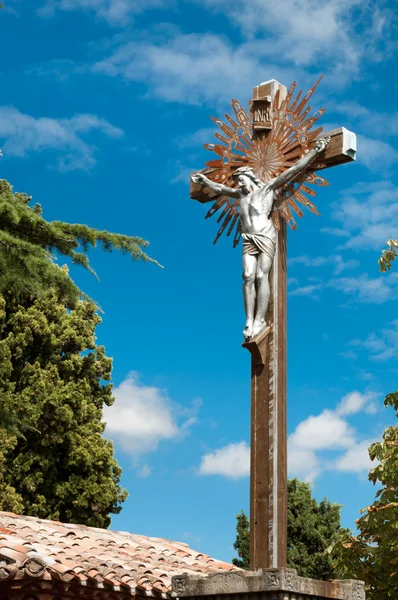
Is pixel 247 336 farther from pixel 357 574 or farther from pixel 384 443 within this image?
pixel 357 574

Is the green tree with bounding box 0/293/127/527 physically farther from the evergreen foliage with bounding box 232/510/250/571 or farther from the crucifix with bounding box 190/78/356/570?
the crucifix with bounding box 190/78/356/570

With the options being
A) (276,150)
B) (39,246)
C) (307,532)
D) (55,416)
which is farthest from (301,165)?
(307,532)

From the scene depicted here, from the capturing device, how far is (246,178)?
7.24 metres

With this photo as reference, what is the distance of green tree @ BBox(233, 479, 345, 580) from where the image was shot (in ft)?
82.0

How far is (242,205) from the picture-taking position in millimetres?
7242

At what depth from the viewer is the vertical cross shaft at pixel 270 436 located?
249 inches

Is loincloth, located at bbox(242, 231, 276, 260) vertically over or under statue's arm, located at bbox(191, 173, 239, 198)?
under

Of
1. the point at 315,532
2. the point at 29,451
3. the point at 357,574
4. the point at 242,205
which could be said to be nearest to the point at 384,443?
the point at 357,574

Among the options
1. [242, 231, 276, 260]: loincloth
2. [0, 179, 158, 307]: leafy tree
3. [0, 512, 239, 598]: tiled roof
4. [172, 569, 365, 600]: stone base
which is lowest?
[172, 569, 365, 600]: stone base

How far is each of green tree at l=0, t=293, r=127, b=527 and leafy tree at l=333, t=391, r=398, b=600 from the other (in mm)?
6804

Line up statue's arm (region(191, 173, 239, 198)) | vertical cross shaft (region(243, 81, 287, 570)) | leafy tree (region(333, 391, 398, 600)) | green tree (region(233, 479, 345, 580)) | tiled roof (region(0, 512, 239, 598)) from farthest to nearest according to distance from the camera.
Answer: green tree (region(233, 479, 345, 580)) < leafy tree (region(333, 391, 398, 600)) < tiled roof (region(0, 512, 239, 598)) < statue's arm (region(191, 173, 239, 198)) < vertical cross shaft (region(243, 81, 287, 570))

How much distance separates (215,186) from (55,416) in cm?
1296

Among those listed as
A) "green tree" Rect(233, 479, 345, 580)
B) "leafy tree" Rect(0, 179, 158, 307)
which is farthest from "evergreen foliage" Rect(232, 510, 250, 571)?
"leafy tree" Rect(0, 179, 158, 307)

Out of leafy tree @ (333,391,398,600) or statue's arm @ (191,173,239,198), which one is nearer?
statue's arm @ (191,173,239,198)
